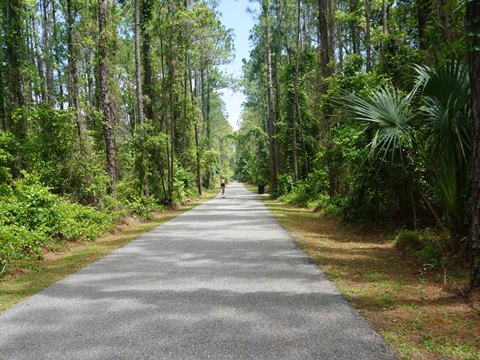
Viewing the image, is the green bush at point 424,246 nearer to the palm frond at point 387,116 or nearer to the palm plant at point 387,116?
the palm plant at point 387,116

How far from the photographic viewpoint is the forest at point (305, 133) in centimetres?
611

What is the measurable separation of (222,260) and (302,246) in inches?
92.5

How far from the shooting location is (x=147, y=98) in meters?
22.9

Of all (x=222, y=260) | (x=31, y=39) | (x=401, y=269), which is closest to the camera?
(x=401, y=269)

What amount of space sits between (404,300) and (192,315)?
9.09 ft

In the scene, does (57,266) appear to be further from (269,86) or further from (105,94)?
(269,86)

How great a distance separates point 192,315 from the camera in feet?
14.3

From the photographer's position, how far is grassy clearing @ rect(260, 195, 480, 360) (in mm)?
3520

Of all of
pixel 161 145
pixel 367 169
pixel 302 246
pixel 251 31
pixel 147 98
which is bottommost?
pixel 302 246

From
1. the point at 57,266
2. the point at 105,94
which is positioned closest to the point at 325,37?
the point at 105,94

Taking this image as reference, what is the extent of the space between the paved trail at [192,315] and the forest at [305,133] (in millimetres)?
2066

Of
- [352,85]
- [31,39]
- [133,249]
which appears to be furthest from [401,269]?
[31,39]

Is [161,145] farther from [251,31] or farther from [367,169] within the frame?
[251,31]

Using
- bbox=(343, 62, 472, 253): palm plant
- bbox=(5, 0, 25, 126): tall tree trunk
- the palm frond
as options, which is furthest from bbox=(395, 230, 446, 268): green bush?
Result: bbox=(5, 0, 25, 126): tall tree trunk
